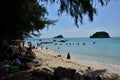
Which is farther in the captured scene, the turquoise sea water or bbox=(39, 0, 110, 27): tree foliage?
the turquoise sea water

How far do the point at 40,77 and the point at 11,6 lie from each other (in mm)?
3427

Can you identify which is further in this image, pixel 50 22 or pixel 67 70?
pixel 50 22

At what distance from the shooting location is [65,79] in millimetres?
11828

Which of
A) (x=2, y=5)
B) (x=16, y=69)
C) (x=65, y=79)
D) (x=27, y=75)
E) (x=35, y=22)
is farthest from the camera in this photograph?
(x=35, y=22)

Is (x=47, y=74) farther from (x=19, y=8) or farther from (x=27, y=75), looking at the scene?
(x=19, y=8)

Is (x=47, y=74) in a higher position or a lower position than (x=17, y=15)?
lower

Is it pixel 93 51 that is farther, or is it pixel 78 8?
pixel 93 51

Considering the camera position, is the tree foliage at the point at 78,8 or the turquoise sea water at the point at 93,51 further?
the turquoise sea water at the point at 93,51

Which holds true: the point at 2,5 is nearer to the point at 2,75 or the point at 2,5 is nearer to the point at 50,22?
the point at 2,75

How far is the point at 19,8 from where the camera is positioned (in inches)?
453

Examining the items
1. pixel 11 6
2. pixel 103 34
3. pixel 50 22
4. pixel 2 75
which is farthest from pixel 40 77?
pixel 103 34

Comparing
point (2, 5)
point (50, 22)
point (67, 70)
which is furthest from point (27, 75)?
point (50, 22)

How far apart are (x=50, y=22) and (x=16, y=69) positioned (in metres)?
11.8

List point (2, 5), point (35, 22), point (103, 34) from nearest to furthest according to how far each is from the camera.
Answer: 1. point (2, 5)
2. point (35, 22)
3. point (103, 34)
